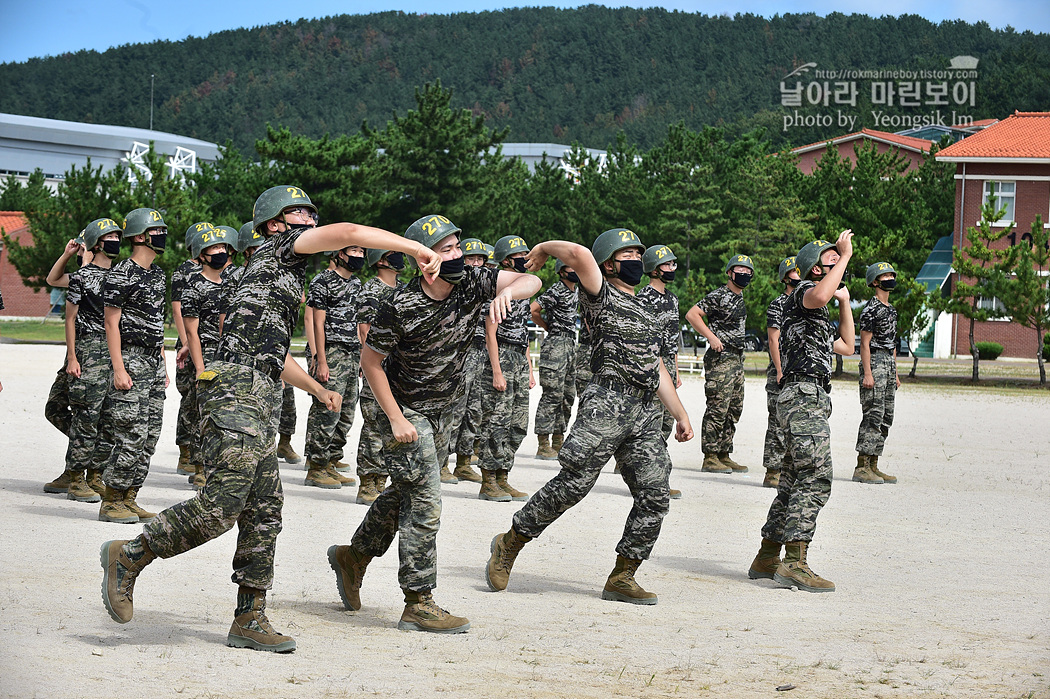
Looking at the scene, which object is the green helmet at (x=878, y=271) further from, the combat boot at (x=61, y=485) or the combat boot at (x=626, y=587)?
the combat boot at (x=61, y=485)

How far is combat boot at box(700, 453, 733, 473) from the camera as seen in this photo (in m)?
13.3

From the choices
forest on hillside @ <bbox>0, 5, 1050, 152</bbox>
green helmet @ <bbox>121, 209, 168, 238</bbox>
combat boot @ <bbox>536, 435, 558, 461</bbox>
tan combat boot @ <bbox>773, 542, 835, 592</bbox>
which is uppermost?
forest on hillside @ <bbox>0, 5, 1050, 152</bbox>

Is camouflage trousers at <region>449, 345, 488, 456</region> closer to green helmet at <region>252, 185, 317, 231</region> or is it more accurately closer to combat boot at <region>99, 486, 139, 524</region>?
combat boot at <region>99, 486, 139, 524</region>

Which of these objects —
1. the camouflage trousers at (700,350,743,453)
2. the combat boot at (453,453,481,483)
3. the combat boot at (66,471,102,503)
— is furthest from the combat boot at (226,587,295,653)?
the camouflage trousers at (700,350,743,453)

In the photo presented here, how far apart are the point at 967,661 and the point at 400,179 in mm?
39724

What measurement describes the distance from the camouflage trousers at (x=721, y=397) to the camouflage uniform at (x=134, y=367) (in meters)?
6.27

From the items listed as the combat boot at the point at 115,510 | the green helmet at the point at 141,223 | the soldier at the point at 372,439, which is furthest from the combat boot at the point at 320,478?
the green helmet at the point at 141,223

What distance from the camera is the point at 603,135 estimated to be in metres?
129

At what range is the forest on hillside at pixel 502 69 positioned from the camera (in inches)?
4931

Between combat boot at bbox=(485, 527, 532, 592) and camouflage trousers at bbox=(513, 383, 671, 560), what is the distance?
0.82 feet

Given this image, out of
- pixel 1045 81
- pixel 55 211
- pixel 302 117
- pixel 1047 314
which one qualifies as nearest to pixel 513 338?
pixel 1047 314

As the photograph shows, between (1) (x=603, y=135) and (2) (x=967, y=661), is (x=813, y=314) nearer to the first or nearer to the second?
(2) (x=967, y=661)

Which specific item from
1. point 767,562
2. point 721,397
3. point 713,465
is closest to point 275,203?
point 767,562

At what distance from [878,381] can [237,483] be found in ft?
30.5
